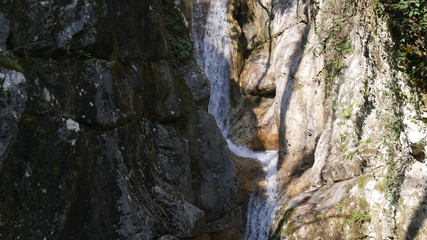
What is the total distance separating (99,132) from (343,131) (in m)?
5.65

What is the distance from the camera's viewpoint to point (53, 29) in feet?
19.6

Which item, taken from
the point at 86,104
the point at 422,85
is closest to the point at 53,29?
the point at 86,104

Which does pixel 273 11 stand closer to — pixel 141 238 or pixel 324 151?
pixel 324 151

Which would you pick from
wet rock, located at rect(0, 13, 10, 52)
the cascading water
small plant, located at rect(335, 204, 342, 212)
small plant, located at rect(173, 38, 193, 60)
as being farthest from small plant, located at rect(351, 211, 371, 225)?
wet rock, located at rect(0, 13, 10, 52)

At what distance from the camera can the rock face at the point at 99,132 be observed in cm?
523

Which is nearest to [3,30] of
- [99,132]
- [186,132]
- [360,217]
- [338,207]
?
[99,132]

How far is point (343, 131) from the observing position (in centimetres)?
920

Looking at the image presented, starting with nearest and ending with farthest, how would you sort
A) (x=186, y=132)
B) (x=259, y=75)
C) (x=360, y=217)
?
(x=360, y=217) → (x=186, y=132) → (x=259, y=75)

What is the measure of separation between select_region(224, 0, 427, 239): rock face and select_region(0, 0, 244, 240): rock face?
2363 mm

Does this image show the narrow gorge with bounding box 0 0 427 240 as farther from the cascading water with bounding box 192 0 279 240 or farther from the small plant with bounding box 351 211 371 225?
the cascading water with bounding box 192 0 279 240

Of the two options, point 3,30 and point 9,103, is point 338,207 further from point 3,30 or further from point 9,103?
point 3,30

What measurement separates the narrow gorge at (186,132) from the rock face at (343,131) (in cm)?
3

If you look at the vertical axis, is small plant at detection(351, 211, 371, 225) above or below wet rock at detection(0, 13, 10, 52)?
below

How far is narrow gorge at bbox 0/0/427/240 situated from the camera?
5516 millimetres
